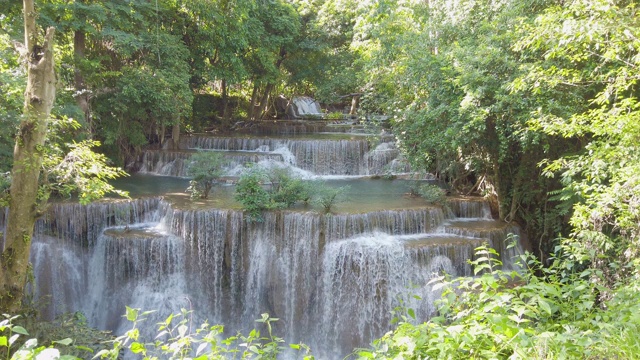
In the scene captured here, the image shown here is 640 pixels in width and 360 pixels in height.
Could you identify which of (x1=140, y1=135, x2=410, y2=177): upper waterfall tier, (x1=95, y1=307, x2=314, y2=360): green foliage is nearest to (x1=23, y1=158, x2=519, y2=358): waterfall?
(x1=140, y1=135, x2=410, y2=177): upper waterfall tier

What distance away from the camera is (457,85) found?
880 centimetres

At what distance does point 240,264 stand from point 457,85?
5493 millimetres

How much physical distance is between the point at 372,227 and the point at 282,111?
17051 millimetres

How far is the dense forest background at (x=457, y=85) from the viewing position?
18.6 ft

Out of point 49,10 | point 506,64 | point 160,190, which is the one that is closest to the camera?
point 506,64

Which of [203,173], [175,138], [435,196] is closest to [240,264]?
[203,173]

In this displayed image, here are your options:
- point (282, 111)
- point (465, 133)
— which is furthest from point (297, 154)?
point (282, 111)

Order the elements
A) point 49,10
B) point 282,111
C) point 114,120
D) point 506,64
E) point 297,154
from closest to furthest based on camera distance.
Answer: point 506,64, point 49,10, point 114,120, point 297,154, point 282,111

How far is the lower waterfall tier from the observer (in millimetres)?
8711

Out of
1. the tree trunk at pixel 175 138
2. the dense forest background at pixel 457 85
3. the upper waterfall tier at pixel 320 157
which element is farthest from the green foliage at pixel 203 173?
the tree trunk at pixel 175 138

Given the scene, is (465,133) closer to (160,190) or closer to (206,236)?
(206,236)

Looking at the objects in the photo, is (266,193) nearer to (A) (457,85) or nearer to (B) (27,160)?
(A) (457,85)

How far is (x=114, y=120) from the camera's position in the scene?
1330cm

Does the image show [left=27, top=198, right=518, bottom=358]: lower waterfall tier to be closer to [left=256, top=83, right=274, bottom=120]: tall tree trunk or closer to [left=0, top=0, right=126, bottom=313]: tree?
[left=0, top=0, right=126, bottom=313]: tree
